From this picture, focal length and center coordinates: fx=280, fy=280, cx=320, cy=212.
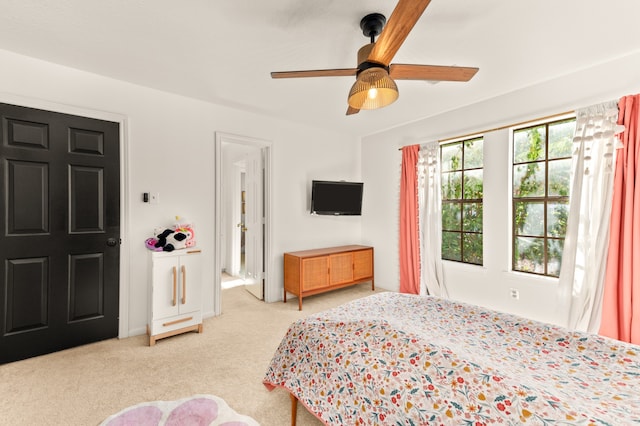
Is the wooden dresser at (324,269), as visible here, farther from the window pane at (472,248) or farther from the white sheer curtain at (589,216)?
the white sheer curtain at (589,216)

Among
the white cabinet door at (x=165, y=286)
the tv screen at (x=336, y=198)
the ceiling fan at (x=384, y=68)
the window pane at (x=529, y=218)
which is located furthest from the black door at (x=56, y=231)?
the window pane at (x=529, y=218)

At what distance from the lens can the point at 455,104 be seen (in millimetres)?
3357

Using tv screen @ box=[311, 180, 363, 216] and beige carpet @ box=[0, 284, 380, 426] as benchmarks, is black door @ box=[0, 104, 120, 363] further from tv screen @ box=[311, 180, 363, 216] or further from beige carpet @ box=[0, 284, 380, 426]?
tv screen @ box=[311, 180, 363, 216]

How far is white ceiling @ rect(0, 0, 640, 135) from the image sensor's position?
5.72 ft

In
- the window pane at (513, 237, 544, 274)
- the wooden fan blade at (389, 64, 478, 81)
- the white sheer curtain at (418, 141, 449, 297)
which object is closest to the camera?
the wooden fan blade at (389, 64, 478, 81)

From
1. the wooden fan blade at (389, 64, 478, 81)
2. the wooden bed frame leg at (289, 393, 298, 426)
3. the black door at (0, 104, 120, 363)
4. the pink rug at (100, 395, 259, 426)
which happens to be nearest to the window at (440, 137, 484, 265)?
the wooden fan blade at (389, 64, 478, 81)

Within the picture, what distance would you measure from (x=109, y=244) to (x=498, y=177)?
13.6ft

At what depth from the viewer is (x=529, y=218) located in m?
3.00

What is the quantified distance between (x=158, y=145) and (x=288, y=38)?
1809mm

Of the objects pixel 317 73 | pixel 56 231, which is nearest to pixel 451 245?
pixel 317 73

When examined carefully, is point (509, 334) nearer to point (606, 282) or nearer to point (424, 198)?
point (606, 282)

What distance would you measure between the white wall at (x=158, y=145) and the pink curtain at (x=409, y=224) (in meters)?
1.59

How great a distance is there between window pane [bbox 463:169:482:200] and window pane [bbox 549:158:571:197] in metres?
0.68

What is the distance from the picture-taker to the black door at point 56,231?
2285 millimetres
